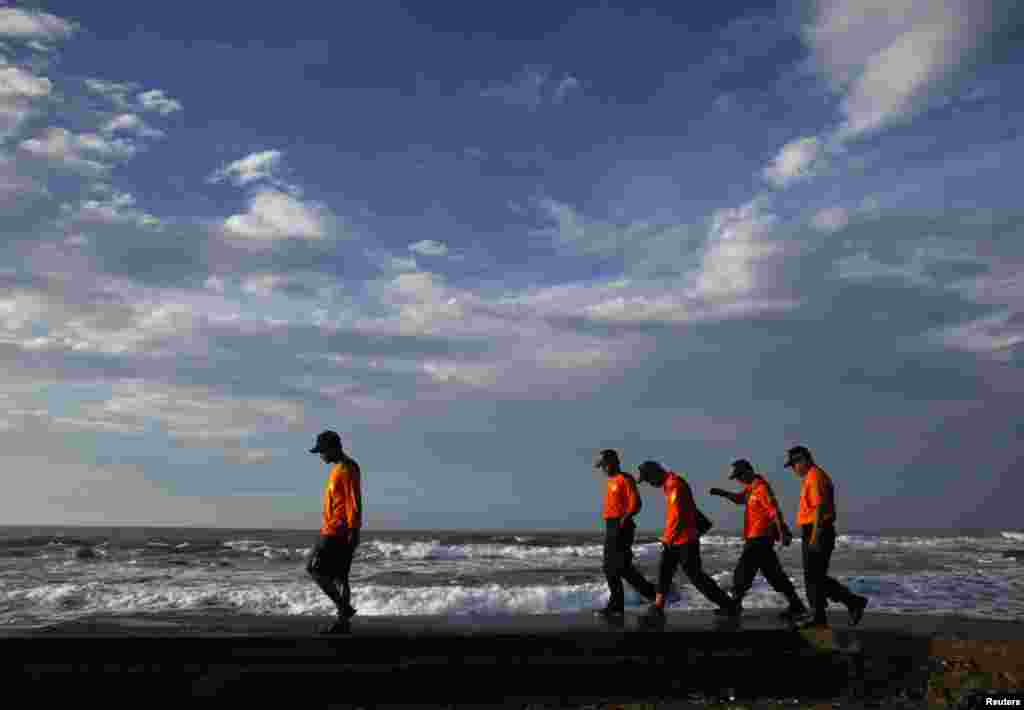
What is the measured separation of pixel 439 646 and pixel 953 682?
523cm

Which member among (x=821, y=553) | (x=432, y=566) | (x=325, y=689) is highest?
(x=821, y=553)

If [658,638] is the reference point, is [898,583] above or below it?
below

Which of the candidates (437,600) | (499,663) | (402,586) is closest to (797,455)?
(499,663)

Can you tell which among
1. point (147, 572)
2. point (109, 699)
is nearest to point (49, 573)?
point (147, 572)

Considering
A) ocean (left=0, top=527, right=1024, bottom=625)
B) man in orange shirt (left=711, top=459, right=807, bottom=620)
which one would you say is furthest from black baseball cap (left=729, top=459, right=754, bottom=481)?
ocean (left=0, top=527, right=1024, bottom=625)

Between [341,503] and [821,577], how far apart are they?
5575 mm

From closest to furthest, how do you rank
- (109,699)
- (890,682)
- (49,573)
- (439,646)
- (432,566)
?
(109,699), (439,646), (890,682), (49,573), (432,566)

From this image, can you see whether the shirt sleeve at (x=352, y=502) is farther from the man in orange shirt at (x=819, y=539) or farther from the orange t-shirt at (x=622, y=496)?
the man in orange shirt at (x=819, y=539)

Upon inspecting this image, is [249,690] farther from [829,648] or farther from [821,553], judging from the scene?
[821,553]

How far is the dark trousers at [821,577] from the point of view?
9117mm

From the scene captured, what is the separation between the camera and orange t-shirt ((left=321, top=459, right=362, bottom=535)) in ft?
28.4

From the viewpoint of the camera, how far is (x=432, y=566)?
1159 inches

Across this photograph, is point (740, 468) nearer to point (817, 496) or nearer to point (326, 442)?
point (817, 496)

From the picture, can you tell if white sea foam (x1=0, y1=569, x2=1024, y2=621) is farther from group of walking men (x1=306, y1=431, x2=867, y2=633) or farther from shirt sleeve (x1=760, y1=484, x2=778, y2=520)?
shirt sleeve (x1=760, y1=484, x2=778, y2=520)
